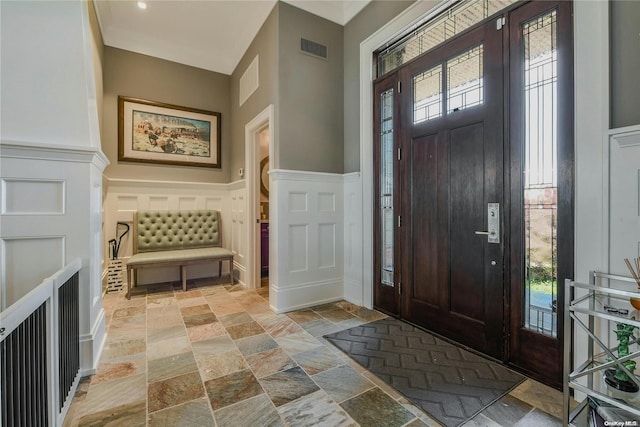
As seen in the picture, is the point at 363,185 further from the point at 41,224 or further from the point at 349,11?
the point at 41,224

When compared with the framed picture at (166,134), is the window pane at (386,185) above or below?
below

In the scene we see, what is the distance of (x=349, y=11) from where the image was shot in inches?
131

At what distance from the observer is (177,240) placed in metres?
4.25

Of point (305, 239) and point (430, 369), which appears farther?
point (305, 239)

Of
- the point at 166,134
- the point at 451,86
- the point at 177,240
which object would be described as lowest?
the point at 177,240

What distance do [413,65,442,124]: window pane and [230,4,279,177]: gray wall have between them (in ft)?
4.73

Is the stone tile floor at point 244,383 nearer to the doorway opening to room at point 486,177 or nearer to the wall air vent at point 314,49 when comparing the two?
the doorway opening to room at point 486,177

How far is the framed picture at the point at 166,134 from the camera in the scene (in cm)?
408

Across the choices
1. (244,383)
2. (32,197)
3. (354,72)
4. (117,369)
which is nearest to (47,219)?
(32,197)

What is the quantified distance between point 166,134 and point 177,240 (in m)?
1.62

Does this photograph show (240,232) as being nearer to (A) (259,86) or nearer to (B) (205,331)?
(B) (205,331)

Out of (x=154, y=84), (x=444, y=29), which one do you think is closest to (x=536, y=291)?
(x=444, y=29)

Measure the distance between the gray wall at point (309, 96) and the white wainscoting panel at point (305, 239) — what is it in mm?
214

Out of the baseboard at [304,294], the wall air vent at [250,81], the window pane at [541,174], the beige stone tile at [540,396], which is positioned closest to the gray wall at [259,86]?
the wall air vent at [250,81]
